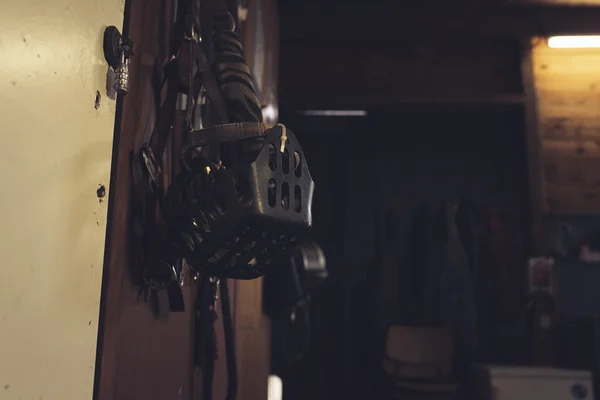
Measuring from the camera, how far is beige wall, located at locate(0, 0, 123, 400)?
40 cm

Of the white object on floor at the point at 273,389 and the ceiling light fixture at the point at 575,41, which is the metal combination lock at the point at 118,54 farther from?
the ceiling light fixture at the point at 575,41

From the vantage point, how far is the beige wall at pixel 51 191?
40 cm

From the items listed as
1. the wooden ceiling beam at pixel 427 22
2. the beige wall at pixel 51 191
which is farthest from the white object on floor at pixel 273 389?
the wooden ceiling beam at pixel 427 22

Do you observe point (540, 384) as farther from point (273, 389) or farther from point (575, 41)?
point (575, 41)

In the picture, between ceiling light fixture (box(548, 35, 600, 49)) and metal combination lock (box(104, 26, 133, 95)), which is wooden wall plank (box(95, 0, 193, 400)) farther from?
ceiling light fixture (box(548, 35, 600, 49))

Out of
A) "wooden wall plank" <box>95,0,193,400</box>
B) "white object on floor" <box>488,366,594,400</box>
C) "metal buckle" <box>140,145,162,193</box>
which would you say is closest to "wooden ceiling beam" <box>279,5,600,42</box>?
"white object on floor" <box>488,366,594,400</box>

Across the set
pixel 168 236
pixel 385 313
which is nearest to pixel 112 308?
pixel 168 236

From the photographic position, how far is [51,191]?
0.46 m

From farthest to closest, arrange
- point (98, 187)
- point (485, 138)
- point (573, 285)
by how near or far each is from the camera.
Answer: point (485, 138) → point (573, 285) → point (98, 187)

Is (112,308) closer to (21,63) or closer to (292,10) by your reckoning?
(21,63)

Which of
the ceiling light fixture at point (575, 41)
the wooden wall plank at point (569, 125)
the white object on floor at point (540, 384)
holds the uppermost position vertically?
the ceiling light fixture at point (575, 41)

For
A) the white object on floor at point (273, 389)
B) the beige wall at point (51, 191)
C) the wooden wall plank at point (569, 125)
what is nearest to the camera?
the beige wall at point (51, 191)

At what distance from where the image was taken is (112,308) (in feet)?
1.87

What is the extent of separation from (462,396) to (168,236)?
254 centimetres
